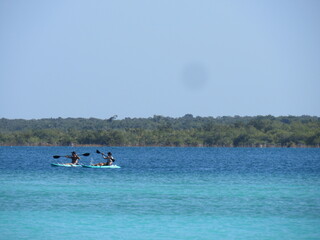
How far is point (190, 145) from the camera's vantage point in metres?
186

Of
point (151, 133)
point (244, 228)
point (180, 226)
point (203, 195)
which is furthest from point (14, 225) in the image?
point (151, 133)

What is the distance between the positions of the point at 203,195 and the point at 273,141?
13887 cm

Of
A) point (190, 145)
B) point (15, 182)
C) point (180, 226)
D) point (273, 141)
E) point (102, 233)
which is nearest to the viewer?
point (102, 233)

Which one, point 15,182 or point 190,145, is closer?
point 15,182

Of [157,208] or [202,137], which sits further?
[202,137]

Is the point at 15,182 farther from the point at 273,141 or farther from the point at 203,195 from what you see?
the point at 273,141

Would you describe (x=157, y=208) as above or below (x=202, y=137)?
below

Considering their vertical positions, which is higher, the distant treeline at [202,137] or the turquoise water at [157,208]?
the distant treeline at [202,137]

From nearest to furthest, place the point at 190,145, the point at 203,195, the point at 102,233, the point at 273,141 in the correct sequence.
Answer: the point at 102,233, the point at 203,195, the point at 273,141, the point at 190,145

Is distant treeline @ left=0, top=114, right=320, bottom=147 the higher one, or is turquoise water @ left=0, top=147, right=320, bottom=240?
distant treeline @ left=0, top=114, right=320, bottom=147

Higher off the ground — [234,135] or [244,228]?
[234,135]

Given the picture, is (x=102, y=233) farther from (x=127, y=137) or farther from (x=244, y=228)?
(x=127, y=137)

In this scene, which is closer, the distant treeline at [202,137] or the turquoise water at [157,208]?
the turquoise water at [157,208]

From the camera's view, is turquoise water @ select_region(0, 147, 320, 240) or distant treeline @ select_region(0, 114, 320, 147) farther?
distant treeline @ select_region(0, 114, 320, 147)
